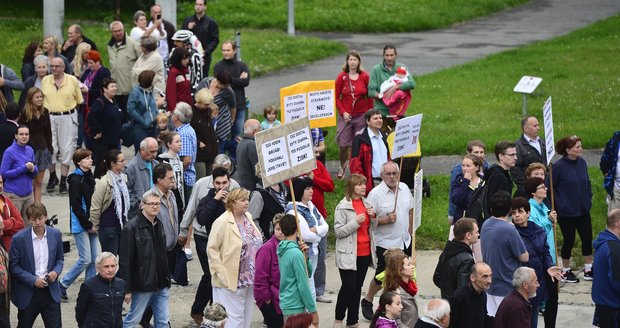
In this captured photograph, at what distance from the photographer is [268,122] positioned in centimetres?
1922

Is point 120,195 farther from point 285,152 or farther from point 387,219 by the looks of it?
point 387,219

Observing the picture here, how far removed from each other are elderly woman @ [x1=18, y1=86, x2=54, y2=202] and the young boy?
20.1ft

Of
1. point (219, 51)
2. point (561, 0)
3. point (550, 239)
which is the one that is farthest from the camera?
point (561, 0)

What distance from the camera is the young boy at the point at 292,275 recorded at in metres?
14.1

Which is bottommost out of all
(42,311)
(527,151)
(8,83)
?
(42,311)

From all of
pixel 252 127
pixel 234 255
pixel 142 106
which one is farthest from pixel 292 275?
pixel 142 106

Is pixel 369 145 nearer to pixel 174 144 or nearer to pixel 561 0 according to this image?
pixel 174 144

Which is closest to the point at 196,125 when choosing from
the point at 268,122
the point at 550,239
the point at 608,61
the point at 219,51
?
the point at 268,122

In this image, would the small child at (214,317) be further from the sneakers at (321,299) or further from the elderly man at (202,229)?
the sneakers at (321,299)

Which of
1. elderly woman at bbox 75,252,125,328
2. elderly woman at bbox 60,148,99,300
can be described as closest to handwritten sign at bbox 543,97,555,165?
elderly woman at bbox 60,148,99,300

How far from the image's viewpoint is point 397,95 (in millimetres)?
21031

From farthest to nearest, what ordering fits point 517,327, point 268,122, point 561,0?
point 561,0
point 268,122
point 517,327

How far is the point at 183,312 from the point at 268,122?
3.69m

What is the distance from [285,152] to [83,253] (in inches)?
109
